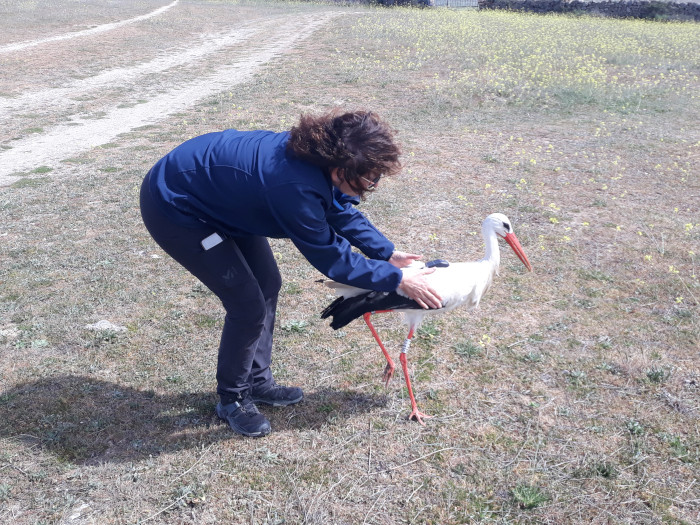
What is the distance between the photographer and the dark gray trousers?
3.16m

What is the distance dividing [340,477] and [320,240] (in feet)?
4.72

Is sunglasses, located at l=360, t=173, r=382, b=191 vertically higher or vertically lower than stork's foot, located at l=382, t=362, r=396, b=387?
higher

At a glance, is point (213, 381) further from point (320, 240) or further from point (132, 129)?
point (132, 129)

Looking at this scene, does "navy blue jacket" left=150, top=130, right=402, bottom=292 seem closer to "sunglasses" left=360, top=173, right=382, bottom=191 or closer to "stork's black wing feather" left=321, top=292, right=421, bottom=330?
"sunglasses" left=360, top=173, right=382, bottom=191

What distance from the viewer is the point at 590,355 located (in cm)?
456

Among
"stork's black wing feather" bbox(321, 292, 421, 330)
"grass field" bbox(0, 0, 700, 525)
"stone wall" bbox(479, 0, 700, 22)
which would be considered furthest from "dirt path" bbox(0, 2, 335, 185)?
"stone wall" bbox(479, 0, 700, 22)

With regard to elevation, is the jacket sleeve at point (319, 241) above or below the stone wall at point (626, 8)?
above

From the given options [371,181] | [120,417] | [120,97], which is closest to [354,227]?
[371,181]

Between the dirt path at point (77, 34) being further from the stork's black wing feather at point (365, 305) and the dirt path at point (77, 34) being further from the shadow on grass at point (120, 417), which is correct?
the stork's black wing feather at point (365, 305)

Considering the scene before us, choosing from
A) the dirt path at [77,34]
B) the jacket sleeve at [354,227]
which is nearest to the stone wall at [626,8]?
the dirt path at [77,34]

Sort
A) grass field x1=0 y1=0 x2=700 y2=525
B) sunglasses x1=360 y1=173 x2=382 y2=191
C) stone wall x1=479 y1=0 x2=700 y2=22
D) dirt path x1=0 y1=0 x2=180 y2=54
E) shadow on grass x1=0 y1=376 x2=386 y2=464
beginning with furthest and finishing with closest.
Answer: stone wall x1=479 y1=0 x2=700 y2=22 → dirt path x1=0 y1=0 x2=180 y2=54 → shadow on grass x1=0 y1=376 x2=386 y2=464 → grass field x1=0 y1=0 x2=700 y2=525 → sunglasses x1=360 y1=173 x2=382 y2=191

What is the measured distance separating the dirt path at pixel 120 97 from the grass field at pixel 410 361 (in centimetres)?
35

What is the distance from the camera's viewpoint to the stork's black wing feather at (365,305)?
376 centimetres

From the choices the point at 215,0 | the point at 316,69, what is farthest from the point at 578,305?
the point at 215,0
